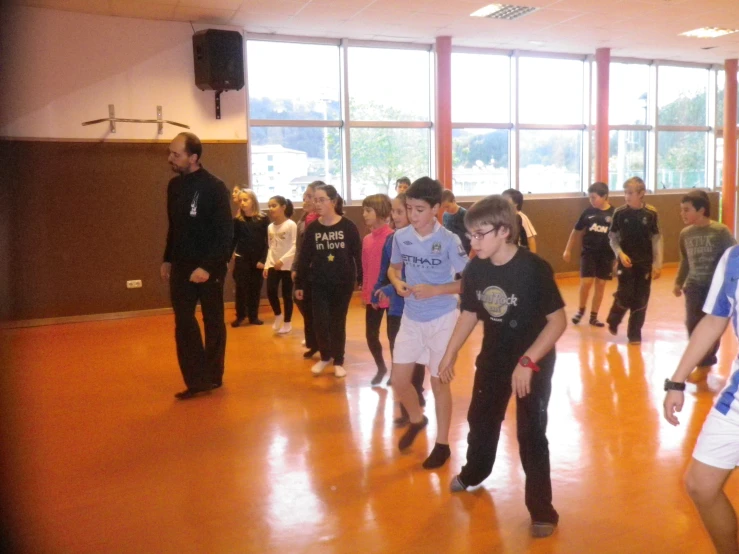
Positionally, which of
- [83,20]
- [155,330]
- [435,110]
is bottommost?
[155,330]

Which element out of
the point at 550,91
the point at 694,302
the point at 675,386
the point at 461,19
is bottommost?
the point at 694,302

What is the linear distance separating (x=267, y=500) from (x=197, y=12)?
21.4 ft

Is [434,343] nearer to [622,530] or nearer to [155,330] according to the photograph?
[622,530]

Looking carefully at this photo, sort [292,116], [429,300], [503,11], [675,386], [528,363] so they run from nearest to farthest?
[675,386] < [528,363] < [429,300] < [503,11] < [292,116]

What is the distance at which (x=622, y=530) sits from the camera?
108 inches

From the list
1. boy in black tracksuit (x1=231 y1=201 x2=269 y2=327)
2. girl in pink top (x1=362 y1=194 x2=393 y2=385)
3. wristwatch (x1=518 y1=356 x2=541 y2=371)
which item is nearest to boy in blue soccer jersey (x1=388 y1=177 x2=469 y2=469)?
wristwatch (x1=518 y1=356 x2=541 y2=371)

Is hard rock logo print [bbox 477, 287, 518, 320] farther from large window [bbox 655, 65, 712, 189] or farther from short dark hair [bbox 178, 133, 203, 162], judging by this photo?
large window [bbox 655, 65, 712, 189]

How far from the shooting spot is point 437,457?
11.2ft

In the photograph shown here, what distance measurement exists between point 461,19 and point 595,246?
11.7 feet

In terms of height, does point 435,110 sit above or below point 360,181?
above

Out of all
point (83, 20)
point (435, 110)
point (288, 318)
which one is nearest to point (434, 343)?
point (288, 318)

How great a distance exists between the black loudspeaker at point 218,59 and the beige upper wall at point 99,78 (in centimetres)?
31

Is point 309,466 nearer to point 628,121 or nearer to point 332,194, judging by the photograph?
point 332,194

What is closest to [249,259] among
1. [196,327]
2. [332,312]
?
[332,312]
